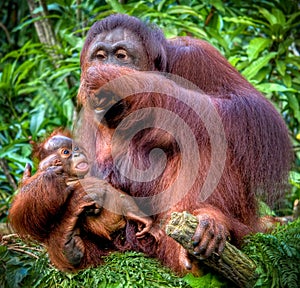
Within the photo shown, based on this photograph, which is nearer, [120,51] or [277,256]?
[277,256]

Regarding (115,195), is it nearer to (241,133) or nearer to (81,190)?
(81,190)

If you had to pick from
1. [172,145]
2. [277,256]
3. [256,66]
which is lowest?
[256,66]

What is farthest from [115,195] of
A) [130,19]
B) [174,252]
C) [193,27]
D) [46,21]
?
[46,21]

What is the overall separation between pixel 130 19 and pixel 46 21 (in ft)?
8.31

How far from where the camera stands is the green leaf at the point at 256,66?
5035 mm

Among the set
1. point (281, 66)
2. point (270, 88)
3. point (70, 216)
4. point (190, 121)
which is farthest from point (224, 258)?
point (281, 66)

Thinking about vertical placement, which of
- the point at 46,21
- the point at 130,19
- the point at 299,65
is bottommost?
the point at 299,65

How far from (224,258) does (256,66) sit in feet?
8.62

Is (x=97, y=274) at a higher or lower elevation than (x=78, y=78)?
higher

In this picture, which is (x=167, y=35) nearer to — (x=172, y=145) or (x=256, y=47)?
(x=256, y=47)

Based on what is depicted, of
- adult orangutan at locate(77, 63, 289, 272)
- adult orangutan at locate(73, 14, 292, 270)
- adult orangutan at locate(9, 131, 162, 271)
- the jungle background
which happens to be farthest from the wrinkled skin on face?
the jungle background

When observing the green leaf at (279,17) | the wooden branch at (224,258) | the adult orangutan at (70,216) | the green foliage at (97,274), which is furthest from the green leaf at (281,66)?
the wooden branch at (224,258)

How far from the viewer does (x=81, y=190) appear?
3.37m

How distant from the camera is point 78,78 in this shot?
223 inches
